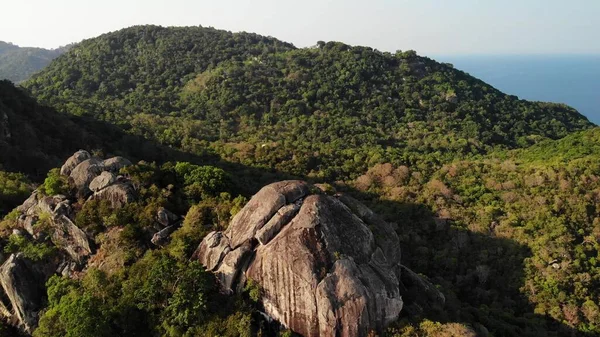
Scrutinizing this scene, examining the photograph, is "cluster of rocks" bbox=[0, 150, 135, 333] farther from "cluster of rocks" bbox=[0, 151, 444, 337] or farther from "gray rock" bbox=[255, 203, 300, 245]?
"gray rock" bbox=[255, 203, 300, 245]

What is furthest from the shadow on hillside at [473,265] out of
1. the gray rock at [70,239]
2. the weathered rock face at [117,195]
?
the gray rock at [70,239]

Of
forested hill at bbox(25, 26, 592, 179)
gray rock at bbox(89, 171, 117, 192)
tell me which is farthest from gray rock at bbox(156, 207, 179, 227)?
forested hill at bbox(25, 26, 592, 179)

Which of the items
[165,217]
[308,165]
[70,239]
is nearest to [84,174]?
[70,239]

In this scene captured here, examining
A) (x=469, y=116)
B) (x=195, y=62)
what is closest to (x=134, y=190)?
(x=469, y=116)

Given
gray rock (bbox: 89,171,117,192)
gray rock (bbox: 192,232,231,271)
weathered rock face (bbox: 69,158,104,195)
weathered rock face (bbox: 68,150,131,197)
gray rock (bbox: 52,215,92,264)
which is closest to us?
gray rock (bbox: 192,232,231,271)

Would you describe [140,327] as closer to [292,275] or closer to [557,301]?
[292,275]

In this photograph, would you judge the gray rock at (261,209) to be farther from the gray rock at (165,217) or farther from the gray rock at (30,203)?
the gray rock at (30,203)
